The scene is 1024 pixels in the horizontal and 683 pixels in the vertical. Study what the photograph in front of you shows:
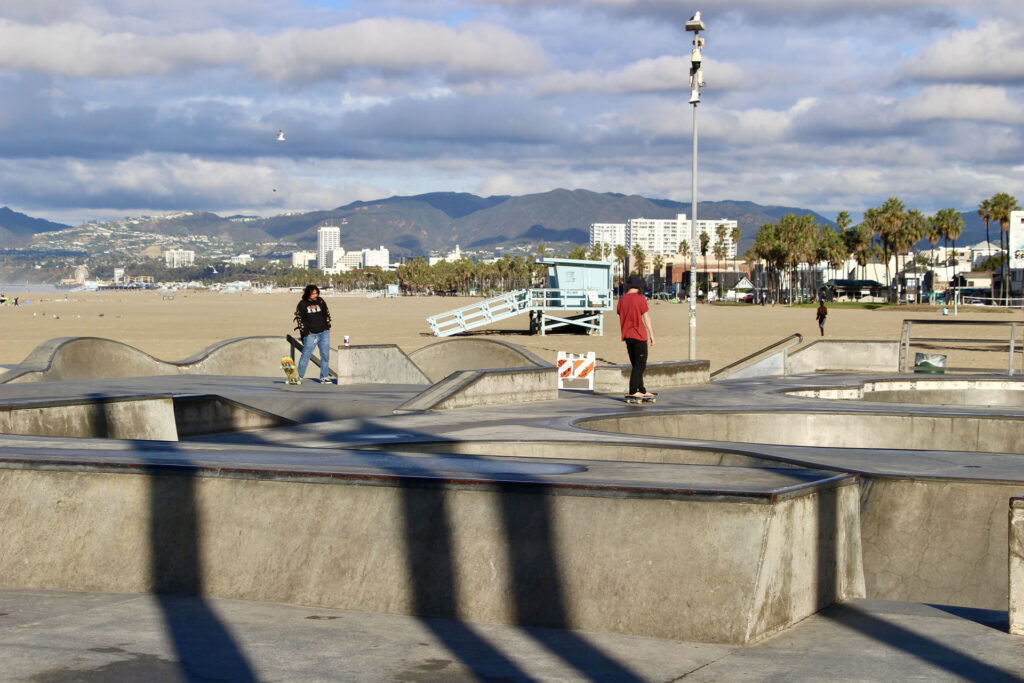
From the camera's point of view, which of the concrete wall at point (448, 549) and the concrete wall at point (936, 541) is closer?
the concrete wall at point (448, 549)

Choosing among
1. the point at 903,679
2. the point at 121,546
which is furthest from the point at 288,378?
the point at 903,679

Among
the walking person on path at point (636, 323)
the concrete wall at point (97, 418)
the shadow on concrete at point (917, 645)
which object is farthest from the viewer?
the walking person on path at point (636, 323)

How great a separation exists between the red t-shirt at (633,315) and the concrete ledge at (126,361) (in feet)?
31.7

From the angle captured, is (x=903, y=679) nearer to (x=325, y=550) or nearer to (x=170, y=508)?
(x=325, y=550)

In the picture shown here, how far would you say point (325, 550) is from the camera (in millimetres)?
5621

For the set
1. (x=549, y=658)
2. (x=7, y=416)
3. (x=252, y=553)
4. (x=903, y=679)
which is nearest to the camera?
(x=903, y=679)

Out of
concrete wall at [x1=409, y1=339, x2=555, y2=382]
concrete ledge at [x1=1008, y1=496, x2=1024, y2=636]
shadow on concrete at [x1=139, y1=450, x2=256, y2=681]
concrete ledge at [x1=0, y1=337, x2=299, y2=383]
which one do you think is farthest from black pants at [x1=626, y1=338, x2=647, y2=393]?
concrete ledge at [x1=0, y1=337, x2=299, y2=383]

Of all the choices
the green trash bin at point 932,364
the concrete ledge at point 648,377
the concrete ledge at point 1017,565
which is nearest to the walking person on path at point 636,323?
the concrete ledge at point 648,377

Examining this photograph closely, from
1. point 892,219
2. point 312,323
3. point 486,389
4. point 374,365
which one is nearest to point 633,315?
point 486,389

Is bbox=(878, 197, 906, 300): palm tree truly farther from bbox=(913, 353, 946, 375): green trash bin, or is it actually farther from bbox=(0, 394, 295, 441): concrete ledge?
bbox=(0, 394, 295, 441): concrete ledge

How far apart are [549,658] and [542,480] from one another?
1.17m

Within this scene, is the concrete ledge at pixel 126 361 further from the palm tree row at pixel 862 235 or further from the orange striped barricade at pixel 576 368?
the palm tree row at pixel 862 235

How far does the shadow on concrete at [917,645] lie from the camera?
430 cm

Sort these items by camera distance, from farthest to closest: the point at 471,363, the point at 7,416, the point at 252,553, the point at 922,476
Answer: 1. the point at 471,363
2. the point at 7,416
3. the point at 922,476
4. the point at 252,553
